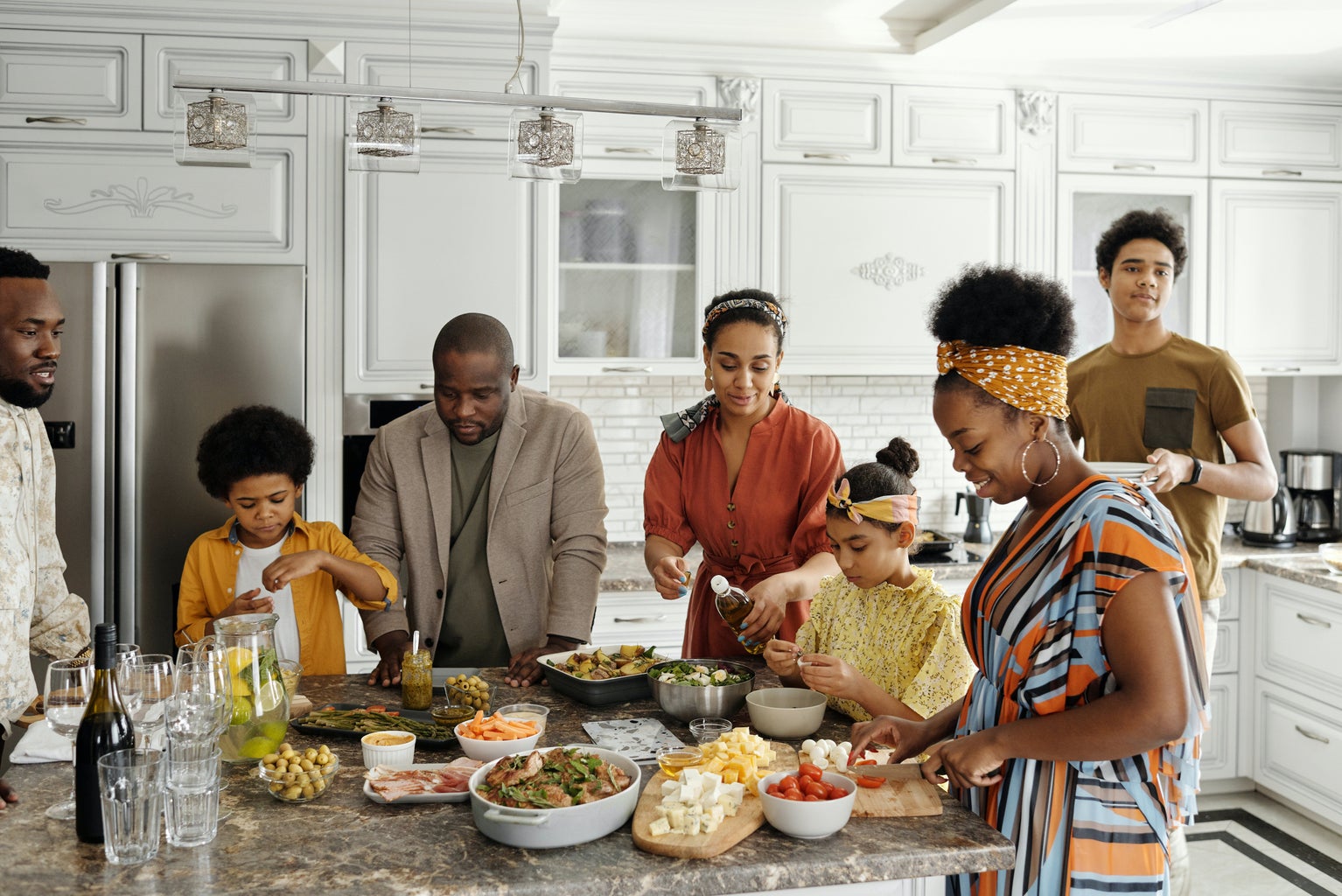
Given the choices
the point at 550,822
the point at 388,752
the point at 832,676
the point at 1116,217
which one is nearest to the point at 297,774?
the point at 388,752

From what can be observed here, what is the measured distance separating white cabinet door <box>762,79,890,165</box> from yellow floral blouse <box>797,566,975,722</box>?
Result: 2.21 meters

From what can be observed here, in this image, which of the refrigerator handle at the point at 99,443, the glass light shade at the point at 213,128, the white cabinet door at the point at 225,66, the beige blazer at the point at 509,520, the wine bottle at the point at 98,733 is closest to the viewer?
the wine bottle at the point at 98,733

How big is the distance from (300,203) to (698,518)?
1.82 meters

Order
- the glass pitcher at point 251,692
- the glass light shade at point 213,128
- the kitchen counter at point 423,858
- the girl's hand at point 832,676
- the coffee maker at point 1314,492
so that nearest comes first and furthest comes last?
the kitchen counter at point 423,858, the glass pitcher at point 251,692, the girl's hand at point 832,676, the glass light shade at point 213,128, the coffee maker at point 1314,492

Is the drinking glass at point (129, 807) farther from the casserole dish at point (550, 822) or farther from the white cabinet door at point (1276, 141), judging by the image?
the white cabinet door at point (1276, 141)

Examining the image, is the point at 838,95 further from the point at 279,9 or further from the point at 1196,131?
A: the point at 279,9

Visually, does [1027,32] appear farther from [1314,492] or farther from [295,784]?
[295,784]

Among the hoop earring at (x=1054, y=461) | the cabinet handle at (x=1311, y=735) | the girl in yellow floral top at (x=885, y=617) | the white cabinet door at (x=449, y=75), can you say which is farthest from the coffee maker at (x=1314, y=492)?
the hoop earring at (x=1054, y=461)

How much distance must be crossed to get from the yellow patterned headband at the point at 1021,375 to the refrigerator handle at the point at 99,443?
2.77 metres

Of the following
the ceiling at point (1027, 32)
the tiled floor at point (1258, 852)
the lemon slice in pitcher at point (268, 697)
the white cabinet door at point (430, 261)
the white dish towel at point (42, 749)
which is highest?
the ceiling at point (1027, 32)

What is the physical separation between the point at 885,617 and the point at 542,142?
1152mm

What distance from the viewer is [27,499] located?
2.41 metres

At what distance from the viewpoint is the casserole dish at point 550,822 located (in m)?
1.44

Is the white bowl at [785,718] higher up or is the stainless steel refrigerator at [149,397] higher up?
the stainless steel refrigerator at [149,397]
